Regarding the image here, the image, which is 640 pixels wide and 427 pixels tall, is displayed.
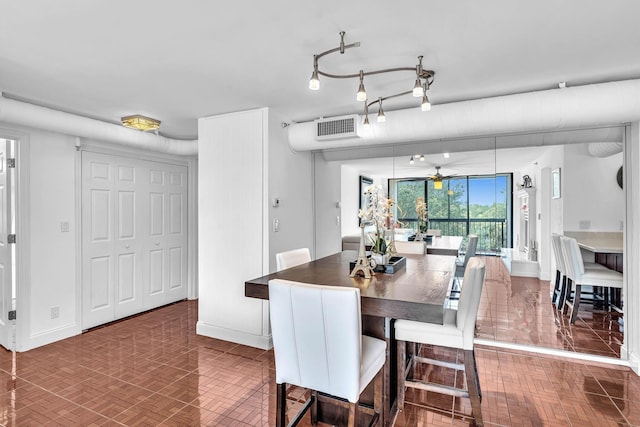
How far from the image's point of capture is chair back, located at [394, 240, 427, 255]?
136 inches

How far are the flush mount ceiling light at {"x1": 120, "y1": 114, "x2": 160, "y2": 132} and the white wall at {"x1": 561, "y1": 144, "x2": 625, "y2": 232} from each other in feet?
13.0

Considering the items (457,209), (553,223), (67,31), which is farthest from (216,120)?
(553,223)

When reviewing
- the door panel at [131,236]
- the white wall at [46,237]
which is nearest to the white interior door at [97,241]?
the door panel at [131,236]

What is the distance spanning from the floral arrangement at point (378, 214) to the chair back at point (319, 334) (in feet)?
2.89

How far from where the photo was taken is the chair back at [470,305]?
2.06m

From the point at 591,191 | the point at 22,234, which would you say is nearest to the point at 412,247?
the point at 591,191

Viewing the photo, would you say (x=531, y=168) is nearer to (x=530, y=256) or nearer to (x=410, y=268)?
(x=530, y=256)

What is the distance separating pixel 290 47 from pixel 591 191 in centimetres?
278

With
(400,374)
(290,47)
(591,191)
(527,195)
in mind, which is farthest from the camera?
(527,195)

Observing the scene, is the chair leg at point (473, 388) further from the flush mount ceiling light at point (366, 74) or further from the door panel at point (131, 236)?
the door panel at point (131, 236)

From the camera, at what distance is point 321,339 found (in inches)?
64.8

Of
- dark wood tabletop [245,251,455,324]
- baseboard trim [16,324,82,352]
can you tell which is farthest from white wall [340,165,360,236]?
baseboard trim [16,324,82,352]

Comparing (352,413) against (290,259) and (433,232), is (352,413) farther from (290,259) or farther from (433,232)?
(433,232)

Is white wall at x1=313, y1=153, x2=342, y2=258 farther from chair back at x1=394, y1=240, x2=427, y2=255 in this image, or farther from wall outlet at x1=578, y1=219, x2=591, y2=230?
wall outlet at x1=578, y1=219, x2=591, y2=230
